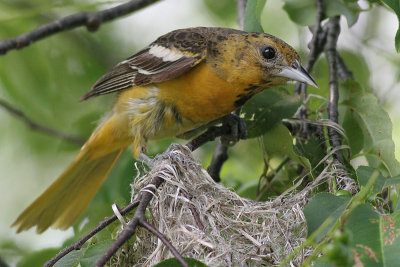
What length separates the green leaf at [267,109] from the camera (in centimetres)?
336

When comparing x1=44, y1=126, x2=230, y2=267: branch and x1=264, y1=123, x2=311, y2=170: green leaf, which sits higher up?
x1=44, y1=126, x2=230, y2=267: branch

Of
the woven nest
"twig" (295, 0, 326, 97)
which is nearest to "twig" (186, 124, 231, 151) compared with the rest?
the woven nest

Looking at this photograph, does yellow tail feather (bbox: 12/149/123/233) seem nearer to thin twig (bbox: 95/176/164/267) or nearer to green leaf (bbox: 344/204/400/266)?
thin twig (bbox: 95/176/164/267)

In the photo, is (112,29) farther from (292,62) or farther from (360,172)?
(360,172)

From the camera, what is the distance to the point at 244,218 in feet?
9.08

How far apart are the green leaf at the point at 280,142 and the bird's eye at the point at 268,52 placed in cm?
47

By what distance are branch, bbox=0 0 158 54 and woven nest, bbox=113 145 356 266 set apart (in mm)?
1435

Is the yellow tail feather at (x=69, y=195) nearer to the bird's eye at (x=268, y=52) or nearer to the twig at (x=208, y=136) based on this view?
the twig at (x=208, y=136)

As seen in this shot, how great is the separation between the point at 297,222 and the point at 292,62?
1125 mm

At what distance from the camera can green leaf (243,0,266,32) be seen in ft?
10.3

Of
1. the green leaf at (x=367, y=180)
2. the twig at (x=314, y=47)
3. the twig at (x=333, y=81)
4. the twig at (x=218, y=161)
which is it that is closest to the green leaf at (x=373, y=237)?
the green leaf at (x=367, y=180)

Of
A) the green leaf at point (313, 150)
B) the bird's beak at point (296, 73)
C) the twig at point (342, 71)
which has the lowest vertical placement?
the green leaf at point (313, 150)

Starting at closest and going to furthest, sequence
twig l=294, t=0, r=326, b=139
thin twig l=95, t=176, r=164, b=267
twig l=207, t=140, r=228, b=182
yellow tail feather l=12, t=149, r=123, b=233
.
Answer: thin twig l=95, t=176, r=164, b=267, twig l=294, t=0, r=326, b=139, twig l=207, t=140, r=228, b=182, yellow tail feather l=12, t=149, r=123, b=233

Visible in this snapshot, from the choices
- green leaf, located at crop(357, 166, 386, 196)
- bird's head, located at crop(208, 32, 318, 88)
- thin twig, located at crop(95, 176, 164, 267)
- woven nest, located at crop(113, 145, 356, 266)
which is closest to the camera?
thin twig, located at crop(95, 176, 164, 267)
